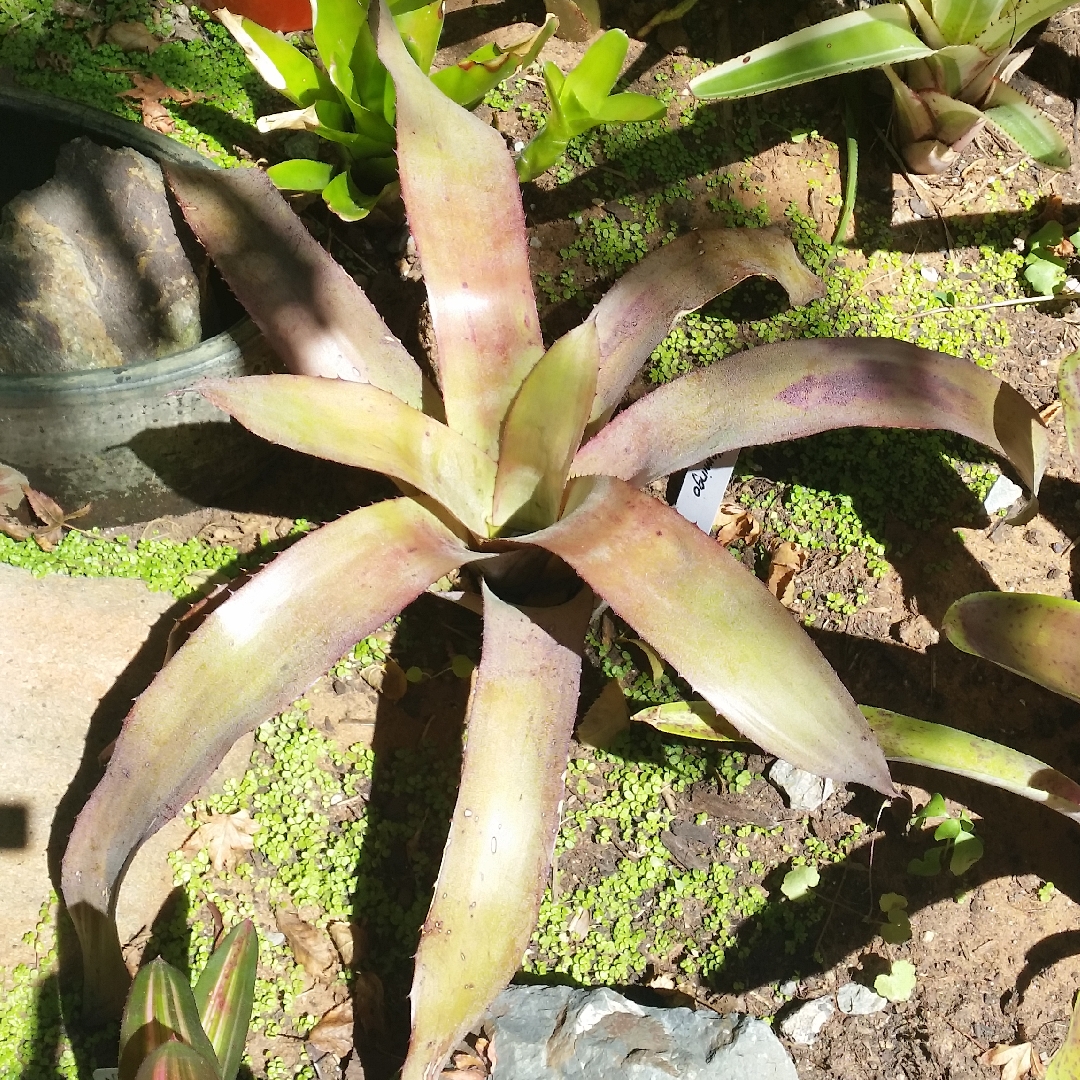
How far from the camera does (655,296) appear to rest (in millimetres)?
1588

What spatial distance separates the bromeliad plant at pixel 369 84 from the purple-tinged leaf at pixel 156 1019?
1.36m

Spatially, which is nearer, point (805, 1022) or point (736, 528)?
point (805, 1022)

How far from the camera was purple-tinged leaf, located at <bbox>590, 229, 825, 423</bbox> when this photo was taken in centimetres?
157

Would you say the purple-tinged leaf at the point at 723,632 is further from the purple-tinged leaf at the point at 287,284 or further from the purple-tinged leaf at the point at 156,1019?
the purple-tinged leaf at the point at 156,1019

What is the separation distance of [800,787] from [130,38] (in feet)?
7.16

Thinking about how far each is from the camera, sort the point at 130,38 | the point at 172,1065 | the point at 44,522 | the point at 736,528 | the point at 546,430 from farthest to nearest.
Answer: the point at 130,38 < the point at 736,528 < the point at 44,522 < the point at 546,430 < the point at 172,1065

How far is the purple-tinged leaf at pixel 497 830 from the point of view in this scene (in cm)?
119

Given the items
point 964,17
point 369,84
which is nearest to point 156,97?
point 369,84

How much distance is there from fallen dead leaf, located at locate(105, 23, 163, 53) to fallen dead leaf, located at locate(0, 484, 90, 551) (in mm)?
1111

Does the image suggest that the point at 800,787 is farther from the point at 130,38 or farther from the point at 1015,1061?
the point at 130,38

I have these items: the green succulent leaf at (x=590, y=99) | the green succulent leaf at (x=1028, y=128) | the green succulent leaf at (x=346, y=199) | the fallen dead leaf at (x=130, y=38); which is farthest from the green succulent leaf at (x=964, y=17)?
the fallen dead leaf at (x=130, y=38)

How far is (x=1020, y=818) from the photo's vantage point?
178cm

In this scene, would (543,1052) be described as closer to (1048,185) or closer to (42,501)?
(42,501)

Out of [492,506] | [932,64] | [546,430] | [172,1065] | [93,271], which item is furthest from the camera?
[932,64]
